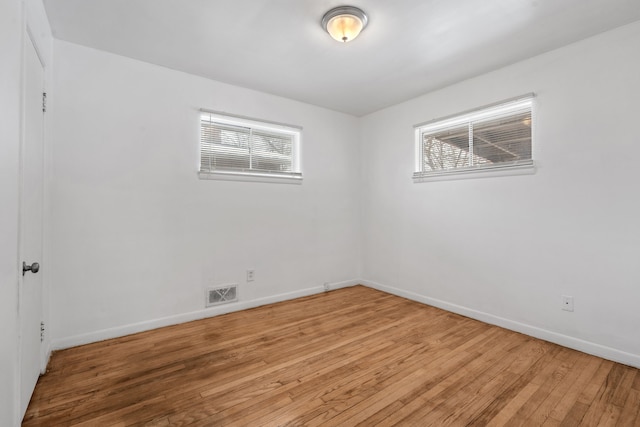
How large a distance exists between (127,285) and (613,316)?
13.7 feet

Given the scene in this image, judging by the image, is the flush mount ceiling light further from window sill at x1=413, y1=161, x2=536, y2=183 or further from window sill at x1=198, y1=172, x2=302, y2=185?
window sill at x1=413, y1=161, x2=536, y2=183

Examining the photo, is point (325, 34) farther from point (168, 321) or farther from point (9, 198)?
point (168, 321)

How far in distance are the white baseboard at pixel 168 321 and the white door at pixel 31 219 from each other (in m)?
0.53

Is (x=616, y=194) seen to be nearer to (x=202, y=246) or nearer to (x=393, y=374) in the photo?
(x=393, y=374)

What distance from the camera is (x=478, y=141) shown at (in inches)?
125

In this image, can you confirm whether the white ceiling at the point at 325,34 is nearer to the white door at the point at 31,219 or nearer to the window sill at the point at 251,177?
the white door at the point at 31,219

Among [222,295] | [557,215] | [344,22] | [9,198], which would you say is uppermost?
[344,22]

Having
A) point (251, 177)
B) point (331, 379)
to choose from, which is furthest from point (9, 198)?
point (251, 177)

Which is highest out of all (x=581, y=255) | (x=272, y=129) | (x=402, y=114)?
(x=402, y=114)

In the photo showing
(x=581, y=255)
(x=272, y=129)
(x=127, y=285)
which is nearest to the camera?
(x=581, y=255)

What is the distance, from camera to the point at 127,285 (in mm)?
2697

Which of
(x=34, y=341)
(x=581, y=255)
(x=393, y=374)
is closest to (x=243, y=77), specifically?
(x=34, y=341)

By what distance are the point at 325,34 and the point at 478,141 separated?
6.63 feet

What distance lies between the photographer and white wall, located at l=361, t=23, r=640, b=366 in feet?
7.34
